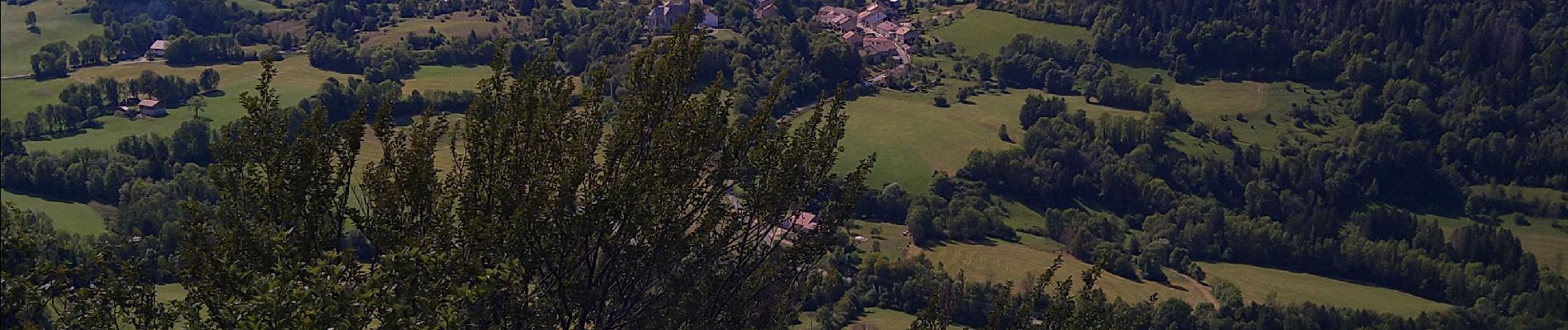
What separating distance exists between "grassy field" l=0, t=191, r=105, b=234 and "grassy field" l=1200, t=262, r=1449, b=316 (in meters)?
51.3

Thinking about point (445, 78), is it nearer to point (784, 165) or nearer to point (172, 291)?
point (172, 291)

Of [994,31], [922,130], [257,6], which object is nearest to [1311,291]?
[922,130]

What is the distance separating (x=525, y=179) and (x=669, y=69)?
2.07 metres

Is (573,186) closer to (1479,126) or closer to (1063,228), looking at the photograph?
(1063,228)

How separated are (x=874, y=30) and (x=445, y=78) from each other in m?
33.4

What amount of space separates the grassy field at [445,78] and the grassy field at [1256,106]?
45.7 meters

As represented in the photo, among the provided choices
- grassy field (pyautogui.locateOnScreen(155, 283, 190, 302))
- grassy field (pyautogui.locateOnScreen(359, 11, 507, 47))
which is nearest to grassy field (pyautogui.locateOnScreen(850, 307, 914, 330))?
grassy field (pyautogui.locateOnScreen(155, 283, 190, 302))

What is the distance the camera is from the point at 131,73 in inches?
3472

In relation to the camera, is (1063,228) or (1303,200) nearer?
(1063,228)

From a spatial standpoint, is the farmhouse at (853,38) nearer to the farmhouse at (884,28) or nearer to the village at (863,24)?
the village at (863,24)

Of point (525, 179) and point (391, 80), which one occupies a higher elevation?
point (525, 179)

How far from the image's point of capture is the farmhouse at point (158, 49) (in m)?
94.9

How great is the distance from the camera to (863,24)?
108 metres

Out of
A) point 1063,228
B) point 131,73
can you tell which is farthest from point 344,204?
point 131,73
